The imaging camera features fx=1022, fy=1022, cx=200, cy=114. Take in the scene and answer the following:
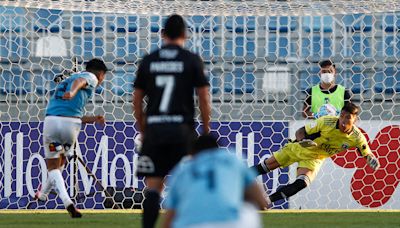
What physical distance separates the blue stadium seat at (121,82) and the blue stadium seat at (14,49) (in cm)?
110

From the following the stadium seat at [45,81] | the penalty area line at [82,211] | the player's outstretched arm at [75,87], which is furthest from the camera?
the stadium seat at [45,81]

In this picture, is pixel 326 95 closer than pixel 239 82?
Yes

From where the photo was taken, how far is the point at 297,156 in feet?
32.8

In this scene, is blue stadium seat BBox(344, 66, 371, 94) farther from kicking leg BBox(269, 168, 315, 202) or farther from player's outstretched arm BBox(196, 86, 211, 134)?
player's outstretched arm BBox(196, 86, 211, 134)

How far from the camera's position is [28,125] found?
10898mm

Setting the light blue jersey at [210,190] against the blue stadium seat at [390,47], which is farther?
the blue stadium seat at [390,47]

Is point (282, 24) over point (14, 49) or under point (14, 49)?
over

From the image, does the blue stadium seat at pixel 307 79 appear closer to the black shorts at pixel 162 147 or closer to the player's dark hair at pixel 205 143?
the black shorts at pixel 162 147

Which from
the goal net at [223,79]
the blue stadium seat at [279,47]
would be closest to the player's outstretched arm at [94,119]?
the goal net at [223,79]

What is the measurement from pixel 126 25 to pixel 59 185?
3.34 metres

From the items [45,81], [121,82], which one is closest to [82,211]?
[121,82]

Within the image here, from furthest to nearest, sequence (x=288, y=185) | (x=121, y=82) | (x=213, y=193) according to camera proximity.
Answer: (x=121, y=82) < (x=288, y=185) < (x=213, y=193)

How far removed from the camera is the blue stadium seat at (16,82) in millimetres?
11922

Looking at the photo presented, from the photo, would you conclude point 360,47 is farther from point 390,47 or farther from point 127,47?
point 127,47
